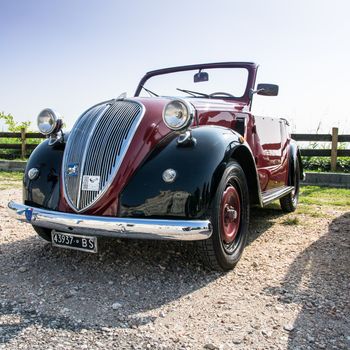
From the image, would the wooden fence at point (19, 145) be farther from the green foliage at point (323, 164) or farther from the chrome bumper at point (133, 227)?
the chrome bumper at point (133, 227)

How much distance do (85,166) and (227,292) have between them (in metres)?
1.36

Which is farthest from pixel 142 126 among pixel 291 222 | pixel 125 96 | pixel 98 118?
pixel 291 222

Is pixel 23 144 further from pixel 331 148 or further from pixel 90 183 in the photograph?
pixel 90 183

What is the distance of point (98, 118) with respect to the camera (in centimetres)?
321

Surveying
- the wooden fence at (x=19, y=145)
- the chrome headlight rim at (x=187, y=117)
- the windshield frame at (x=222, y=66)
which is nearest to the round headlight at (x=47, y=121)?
the chrome headlight rim at (x=187, y=117)

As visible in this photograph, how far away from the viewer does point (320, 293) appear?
279cm

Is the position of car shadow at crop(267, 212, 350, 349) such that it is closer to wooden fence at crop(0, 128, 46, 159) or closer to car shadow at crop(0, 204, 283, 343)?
car shadow at crop(0, 204, 283, 343)

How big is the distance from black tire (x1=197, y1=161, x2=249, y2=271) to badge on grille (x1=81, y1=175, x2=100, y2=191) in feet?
2.75

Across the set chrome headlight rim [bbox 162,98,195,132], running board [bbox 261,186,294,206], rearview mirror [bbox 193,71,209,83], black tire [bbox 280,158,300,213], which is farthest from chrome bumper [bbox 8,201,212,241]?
black tire [bbox 280,158,300,213]

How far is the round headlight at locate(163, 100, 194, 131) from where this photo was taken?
2.99 m

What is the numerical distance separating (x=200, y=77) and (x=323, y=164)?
6515 mm

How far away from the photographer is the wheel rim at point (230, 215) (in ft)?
10.3

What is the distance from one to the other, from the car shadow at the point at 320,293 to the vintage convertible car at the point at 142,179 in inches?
20.9

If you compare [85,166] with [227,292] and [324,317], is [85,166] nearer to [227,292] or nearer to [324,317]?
[227,292]
